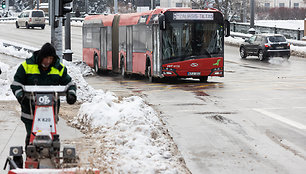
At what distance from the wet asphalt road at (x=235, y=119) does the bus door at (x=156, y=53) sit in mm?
578

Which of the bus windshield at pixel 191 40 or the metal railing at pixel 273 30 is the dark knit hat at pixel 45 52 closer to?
the bus windshield at pixel 191 40

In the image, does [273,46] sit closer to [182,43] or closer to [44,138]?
[182,43]

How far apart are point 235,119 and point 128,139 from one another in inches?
171

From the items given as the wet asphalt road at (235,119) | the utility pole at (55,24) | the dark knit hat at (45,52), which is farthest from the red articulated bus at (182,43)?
the dark knit hat at (45,52)

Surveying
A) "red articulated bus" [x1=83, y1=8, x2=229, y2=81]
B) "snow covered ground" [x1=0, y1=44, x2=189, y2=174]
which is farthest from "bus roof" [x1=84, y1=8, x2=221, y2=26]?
"snow covered ground" [x1=0, y1=44, x2=189, y2=174]

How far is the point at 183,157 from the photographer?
950 centimetres

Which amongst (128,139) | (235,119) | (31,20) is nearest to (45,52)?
(128,139)

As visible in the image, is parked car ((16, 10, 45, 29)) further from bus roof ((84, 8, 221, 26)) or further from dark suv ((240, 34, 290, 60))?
dark suv ((240, 34, 290, 60))

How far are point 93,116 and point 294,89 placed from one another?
33.2 feet

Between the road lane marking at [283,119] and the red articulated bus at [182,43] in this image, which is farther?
the red articulated bus at [182,43]

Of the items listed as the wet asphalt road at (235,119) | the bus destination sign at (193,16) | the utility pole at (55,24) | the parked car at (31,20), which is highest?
the parked car at (31,20)

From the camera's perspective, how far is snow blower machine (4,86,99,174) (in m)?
6.65

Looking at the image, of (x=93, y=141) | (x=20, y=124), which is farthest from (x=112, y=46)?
(x=93, y=141)

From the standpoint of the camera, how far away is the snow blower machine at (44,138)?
21.8 feet
